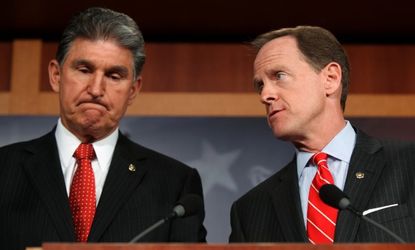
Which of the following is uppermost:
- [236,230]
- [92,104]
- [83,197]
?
[92,104]

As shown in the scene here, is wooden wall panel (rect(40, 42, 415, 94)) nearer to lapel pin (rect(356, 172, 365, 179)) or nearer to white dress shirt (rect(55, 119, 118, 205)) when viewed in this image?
white dress shirt (rect(55, 119, 118, 205))

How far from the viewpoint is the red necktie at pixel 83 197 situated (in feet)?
7.31

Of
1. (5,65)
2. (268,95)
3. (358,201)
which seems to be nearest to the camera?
(358,201)

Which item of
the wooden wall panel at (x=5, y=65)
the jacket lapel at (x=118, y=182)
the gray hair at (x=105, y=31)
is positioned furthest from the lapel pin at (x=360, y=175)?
the wooden wall panel at (x=5, y=65)

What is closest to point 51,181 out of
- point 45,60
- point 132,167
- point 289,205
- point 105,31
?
point 132,167

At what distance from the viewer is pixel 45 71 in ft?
11.6

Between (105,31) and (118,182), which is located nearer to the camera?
(118,182)

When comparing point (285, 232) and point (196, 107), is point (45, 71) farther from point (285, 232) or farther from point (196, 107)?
point (285, 232)

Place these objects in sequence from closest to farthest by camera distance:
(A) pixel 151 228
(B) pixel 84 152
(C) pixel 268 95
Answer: (A) pixel 151 228 < (B) pixel 84 152 < (C) pixel 268 95

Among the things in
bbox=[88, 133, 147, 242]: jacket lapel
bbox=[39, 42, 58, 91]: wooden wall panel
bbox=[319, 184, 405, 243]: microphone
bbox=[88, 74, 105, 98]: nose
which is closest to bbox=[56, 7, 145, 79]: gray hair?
bbox=[88, 74, 105, 98]: nose

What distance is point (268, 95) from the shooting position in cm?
245

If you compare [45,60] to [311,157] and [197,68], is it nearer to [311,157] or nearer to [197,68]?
[197,68]

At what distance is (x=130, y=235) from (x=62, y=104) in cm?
42

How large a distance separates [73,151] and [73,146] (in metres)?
0.02
